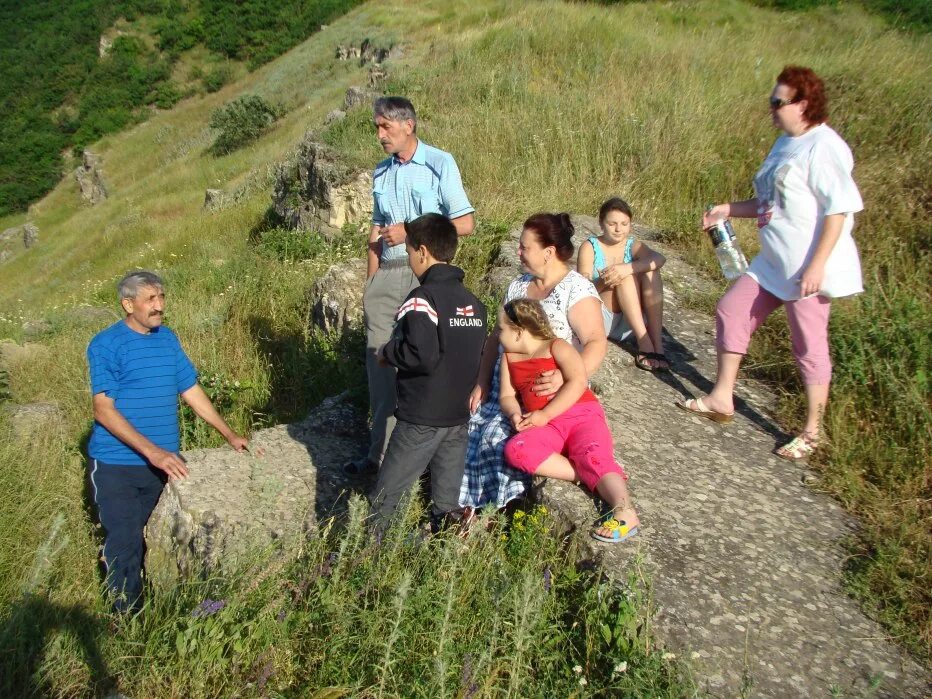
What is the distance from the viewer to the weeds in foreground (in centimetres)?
247

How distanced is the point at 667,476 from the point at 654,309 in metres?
1.56

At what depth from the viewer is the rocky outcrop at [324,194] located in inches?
346

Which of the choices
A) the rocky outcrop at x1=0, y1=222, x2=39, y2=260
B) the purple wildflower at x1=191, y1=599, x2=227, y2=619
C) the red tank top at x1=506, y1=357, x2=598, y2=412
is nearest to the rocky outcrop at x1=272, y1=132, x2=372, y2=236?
the red tank top at x1=506, y1=357, x2=598, y2=412

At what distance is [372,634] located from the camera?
2.54 meters

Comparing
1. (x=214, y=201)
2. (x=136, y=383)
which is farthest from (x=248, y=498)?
(x=214, y=201)

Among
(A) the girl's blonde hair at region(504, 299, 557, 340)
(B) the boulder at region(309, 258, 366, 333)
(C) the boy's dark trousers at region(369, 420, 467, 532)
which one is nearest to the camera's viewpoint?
(C) the boy's dark trousers at region(369, 420, 467, 532)

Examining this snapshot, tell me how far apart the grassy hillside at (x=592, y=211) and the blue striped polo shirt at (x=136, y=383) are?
652 mm

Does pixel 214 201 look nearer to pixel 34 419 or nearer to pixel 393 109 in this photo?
pixel 34 419

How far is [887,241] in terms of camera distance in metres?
5.98

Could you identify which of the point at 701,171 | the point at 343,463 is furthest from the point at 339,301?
the point at 701,171

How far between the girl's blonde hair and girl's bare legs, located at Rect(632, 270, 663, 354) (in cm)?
155

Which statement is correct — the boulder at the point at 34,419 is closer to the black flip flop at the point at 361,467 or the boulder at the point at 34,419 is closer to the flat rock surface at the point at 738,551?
the black flip flop at the point at 361,467

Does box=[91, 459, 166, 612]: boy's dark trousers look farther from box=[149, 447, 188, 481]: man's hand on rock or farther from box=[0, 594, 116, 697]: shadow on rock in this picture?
box=[0, 594, 116, 697]: shadow on rock

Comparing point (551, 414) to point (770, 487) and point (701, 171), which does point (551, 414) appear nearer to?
point (770, 487)
